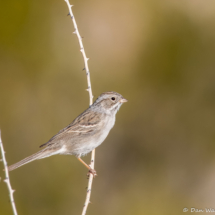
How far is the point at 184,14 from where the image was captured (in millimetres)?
8539

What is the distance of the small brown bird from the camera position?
17.4 ft

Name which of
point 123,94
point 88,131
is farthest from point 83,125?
point 123,94

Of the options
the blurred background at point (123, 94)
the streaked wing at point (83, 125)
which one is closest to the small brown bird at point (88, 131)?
the streaked wing at point (83, 125)

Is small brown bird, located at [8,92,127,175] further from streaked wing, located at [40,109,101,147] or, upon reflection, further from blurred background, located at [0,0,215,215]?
blurred background, located at [0,0,215,215]

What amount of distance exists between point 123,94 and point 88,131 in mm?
2801

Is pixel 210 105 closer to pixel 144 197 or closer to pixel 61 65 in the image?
pixel 144 197

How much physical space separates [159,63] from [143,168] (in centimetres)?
254

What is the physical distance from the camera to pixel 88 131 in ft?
17.7

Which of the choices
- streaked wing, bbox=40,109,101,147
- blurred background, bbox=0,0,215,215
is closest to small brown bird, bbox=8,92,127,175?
streaked wing, bbox=40,109,101,147

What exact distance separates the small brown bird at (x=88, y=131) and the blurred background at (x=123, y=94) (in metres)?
1.92

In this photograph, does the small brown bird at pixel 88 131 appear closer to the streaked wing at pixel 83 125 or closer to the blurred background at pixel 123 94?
the streaked wing at pixel 83 125

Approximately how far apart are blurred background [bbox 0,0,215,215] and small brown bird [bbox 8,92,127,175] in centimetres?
192

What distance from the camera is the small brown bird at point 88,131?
17.4 ft

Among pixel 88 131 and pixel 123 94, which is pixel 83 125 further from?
pixel 123 94
